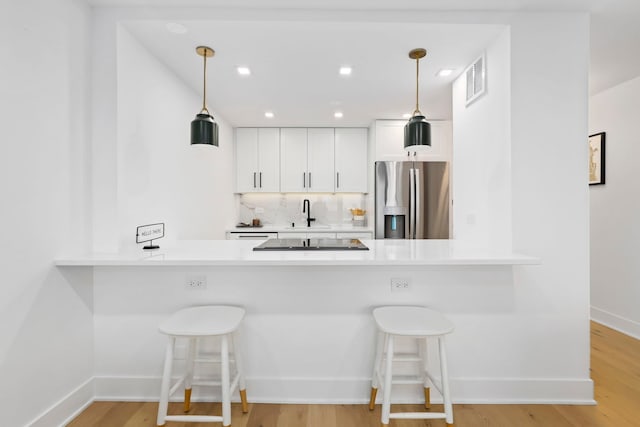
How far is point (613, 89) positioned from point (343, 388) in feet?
12.6

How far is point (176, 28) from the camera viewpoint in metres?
2.10

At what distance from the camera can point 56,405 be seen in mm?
1786

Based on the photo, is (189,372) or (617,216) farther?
(617,216)

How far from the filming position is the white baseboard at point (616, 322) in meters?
3.10

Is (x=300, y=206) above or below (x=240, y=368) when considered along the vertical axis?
above

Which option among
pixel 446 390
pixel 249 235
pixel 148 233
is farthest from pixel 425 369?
pixel 249 235

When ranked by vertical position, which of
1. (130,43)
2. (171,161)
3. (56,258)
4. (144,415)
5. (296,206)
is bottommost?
(144,415)

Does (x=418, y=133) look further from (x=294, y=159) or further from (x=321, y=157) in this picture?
(x=294, y=159)

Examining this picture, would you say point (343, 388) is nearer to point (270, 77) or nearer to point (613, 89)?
point (270, 77)

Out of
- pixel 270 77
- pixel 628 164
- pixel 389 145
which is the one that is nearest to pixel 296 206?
pixel 389 145

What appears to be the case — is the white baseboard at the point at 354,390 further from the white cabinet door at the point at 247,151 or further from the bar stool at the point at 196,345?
the white cabinet door at the point at 247,151

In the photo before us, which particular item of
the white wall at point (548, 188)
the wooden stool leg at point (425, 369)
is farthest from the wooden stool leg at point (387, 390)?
the white wall at point (548, 188)

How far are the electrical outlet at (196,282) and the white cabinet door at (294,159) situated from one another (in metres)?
2.67

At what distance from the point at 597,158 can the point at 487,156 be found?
2107mm
